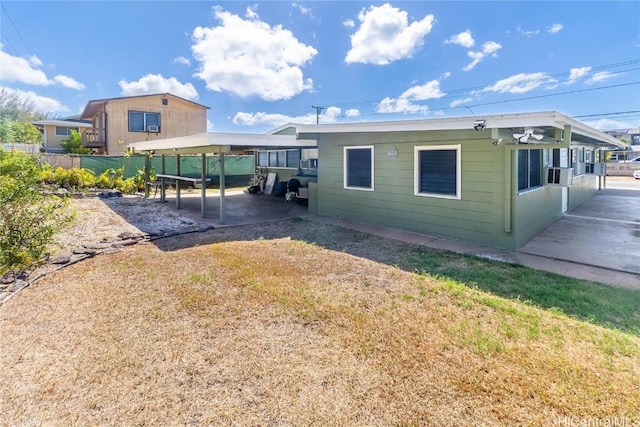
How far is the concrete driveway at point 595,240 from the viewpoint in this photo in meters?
5.26

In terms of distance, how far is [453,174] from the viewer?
6492mm

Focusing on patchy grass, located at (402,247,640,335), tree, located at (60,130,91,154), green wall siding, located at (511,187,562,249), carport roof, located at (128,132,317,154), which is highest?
tree, located at (60,130,91,154)

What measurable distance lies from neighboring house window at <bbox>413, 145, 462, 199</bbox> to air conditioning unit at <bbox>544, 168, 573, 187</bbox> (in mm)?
2709

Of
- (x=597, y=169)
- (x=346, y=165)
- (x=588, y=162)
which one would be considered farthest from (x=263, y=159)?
(x=597, y=169)

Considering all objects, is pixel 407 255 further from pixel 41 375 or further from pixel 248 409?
pixel 41 375

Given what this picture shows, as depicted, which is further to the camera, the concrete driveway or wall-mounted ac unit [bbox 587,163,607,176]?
wall-mounted ac unit [bbox 587,163,607,176]

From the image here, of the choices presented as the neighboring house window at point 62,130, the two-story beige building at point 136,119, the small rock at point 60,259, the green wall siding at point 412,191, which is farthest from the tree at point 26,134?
the green wall siding at point 412,191

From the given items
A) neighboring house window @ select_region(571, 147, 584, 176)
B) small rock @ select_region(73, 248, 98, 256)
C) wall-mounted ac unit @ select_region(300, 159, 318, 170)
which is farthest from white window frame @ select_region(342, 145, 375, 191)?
neighboring house window @ select_region(571, 147, 584, 176)

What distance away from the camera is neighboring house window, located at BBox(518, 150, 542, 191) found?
655cm

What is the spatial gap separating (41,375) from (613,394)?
389 cm

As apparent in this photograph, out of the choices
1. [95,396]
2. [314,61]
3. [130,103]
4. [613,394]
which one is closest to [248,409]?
[95,396]

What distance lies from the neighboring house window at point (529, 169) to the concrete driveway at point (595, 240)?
41.2 inches

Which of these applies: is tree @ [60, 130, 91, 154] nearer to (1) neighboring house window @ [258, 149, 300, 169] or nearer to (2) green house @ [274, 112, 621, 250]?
(1) neighboring house window @ [258, 149, 300, 169]

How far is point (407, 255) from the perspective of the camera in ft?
18.2
